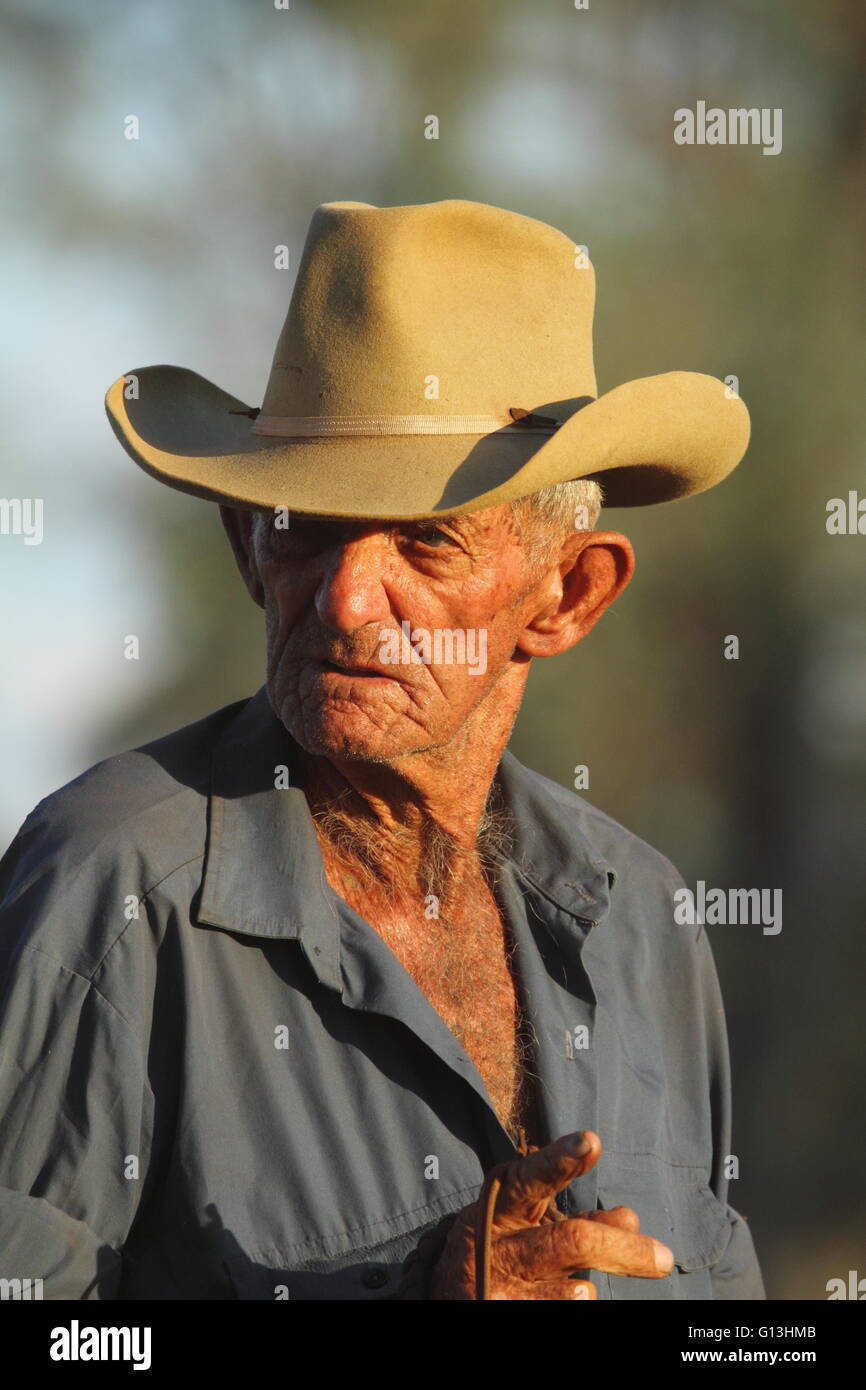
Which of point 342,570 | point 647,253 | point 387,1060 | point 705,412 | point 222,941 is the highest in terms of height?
point 647,253

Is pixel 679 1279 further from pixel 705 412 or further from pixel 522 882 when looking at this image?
pixel 705 412

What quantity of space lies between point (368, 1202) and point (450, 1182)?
5.9 inches

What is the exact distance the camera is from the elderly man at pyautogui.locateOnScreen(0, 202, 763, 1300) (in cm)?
231

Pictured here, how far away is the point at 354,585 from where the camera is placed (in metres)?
2.50

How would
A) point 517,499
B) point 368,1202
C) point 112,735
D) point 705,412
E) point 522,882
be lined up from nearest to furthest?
1. point 368,1202
2. point 517,499
3. point 705,412
4. point 522,882
5. point 112,735

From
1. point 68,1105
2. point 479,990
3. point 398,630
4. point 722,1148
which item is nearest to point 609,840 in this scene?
point 479,990

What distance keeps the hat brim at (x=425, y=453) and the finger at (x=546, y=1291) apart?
120cm

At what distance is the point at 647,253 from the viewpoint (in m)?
7.87

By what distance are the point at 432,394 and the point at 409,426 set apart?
7 centimetres

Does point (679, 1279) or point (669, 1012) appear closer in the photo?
point (679, 1279)

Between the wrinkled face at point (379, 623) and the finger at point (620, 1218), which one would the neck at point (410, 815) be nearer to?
the wrinkled face at point (379, 623)

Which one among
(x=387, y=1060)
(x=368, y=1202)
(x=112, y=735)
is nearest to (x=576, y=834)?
(x=387, y=1060)

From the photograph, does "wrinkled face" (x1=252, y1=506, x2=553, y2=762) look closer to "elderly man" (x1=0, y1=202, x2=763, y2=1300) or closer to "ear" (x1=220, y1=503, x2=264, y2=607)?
"elderly man" (x1=0, y1=202, x2=763, y2=1300)

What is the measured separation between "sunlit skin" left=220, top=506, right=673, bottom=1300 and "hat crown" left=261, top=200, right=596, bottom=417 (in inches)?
9.5
